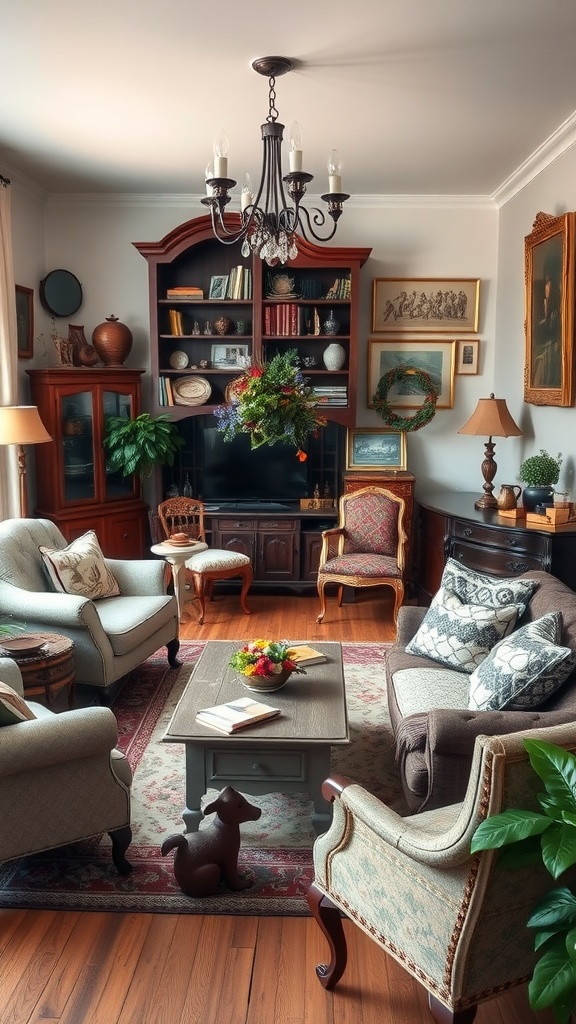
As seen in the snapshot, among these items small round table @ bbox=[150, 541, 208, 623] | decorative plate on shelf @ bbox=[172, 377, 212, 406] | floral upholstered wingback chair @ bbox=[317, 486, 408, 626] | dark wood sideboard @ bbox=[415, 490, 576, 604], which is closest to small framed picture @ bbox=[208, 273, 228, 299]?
decorative plate on shelf @ bbox=[172, 377, 212, 406]

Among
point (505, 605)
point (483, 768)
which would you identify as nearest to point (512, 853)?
point (483, 768)

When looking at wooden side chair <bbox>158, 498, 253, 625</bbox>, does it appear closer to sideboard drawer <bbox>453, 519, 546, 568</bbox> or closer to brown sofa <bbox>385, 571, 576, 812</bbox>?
sideboard drawer <bbox>453, 519, 546, 568</bbox>

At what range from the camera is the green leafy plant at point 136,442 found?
214 inches

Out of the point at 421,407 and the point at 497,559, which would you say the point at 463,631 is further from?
the point at 421,407

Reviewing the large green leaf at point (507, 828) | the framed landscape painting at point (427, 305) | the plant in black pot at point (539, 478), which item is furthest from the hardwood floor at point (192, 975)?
the framed landscape painting at point (427, 305)

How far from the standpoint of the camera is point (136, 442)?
548cm

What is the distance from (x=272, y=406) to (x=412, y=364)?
4.32 ft

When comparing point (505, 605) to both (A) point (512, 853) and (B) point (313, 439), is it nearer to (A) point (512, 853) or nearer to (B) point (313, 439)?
(A) point (512, 853)

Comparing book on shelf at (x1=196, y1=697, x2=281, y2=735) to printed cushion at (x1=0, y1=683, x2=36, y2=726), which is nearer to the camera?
printed cushion at (x1=0, y1=683, x2=36, y2=726)

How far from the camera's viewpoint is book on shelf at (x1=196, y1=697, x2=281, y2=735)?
2629 millimetres

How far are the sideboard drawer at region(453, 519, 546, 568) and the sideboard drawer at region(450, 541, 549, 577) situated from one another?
0.08 ft

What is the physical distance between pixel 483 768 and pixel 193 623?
12.6ft

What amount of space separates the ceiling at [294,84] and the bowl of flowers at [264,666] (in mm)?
Result: 2380

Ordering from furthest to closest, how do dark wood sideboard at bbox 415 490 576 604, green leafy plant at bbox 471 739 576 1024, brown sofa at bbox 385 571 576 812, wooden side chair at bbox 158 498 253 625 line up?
wooden side chair at bbox 158 498 253 625 < dark wood sideboard at bbox 415 490 576 604 < brown sofa at bbox 385 571 576 812 < green leafy plant at bbox 471 739 576 1024
